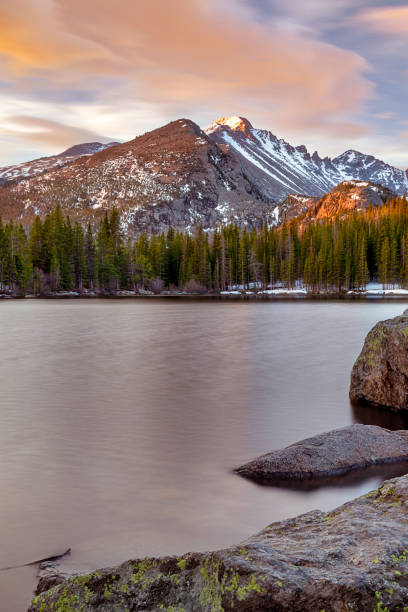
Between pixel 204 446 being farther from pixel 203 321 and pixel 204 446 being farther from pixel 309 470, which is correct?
pixel 203 321

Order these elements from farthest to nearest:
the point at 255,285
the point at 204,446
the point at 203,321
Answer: the point at 255,285 < the point at 203,321 < the point at 204,446

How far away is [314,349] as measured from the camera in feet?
93.6

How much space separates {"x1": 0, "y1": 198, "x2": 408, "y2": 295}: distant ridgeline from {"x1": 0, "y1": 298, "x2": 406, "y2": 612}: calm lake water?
84751 mm

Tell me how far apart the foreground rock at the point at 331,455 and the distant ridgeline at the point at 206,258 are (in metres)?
98.0

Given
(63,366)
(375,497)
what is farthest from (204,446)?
(63,366)

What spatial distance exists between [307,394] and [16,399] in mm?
9053

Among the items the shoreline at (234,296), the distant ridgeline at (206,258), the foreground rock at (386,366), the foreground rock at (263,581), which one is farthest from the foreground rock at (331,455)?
the distant ridgeline at (206,258)

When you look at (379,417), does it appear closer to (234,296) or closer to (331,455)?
(331,455)

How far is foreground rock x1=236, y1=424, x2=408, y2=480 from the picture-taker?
8.85 metres

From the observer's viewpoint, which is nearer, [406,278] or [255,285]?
[406,278]

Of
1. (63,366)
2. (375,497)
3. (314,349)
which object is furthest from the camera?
(314,349)

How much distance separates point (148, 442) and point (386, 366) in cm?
650

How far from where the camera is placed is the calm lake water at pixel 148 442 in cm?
666

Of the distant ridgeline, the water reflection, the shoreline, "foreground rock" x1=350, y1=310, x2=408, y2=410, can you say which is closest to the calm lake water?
the water reflection
